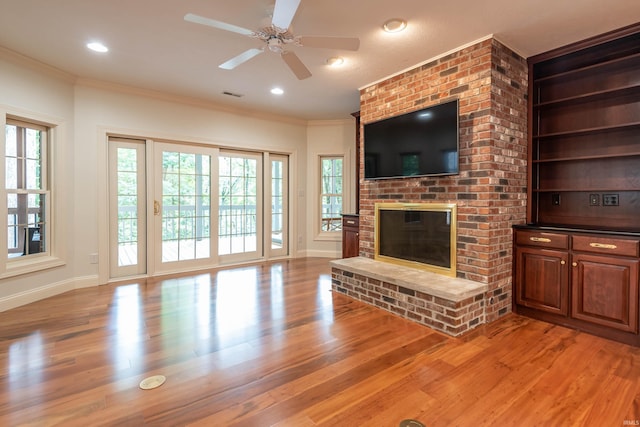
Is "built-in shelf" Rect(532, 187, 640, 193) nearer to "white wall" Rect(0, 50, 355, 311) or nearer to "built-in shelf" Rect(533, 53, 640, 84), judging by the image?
"built-in shelf" Rect(533, 53, 640, 84)

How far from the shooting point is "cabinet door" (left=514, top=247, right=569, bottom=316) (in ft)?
9.33

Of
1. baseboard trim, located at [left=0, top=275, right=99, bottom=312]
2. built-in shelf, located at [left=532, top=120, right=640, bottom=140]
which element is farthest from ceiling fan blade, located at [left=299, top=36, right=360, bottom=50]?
baseboard trim, located at [left=0, top=275, right=99, bottom=312]

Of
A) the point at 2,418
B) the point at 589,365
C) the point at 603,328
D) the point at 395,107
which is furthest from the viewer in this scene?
the point at 395,107

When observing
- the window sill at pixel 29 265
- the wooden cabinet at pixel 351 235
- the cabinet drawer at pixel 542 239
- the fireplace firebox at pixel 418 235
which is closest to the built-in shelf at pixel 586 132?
the cabinet drawer at pixel 542 239

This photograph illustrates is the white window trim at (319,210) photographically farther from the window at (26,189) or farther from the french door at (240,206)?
A: the window at (26,189)

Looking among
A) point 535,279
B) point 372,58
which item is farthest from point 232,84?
point 535,279

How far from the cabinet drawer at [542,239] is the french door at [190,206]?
394 cm

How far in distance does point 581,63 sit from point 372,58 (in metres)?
2.01

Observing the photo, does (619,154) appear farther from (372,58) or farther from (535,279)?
(372,58)

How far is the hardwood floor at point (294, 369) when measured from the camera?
1735mm

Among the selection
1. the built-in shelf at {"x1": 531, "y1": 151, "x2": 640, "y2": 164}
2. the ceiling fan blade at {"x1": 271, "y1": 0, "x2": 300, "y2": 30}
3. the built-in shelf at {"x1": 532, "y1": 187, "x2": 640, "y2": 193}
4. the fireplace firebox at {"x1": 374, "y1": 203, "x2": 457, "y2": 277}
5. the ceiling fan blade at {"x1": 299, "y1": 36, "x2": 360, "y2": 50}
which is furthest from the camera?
the fireplace firebox at {"x1": 374, "y1": 203, "x2": 457, "y2": 277}

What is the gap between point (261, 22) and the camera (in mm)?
2699

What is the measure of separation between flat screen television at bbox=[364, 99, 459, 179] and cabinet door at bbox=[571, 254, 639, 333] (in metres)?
1.33

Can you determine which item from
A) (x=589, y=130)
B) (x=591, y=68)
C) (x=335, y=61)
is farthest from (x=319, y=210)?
(x=591, y=68)
